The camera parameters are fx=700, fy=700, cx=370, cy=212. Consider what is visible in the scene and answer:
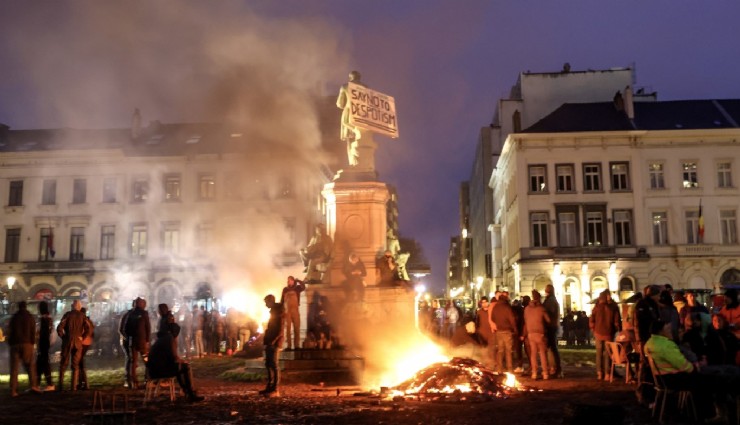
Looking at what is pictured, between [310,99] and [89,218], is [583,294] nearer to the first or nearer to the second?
[310,99]

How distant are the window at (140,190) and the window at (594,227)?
30491mm

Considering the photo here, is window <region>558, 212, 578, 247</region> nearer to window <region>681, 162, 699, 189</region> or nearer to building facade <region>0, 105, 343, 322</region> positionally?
window <region>681, 162, 699, 189</region>

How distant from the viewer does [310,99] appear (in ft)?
82.5

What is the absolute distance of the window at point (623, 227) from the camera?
42844 millimetres

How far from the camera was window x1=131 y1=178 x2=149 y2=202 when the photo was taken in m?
50.5

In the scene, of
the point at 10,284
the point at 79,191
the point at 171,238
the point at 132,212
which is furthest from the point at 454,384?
the point at 79,191

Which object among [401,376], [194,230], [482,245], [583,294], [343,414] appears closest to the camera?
[343,414]

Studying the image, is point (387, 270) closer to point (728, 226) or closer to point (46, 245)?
point (728, 226)

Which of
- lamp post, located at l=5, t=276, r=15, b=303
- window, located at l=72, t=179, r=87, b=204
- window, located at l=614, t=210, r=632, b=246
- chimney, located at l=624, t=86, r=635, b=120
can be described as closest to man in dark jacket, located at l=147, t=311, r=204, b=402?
window, located at l=614, t=210, r=632, b=246

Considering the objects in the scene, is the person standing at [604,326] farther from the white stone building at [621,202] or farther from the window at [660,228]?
the window at [660,228]

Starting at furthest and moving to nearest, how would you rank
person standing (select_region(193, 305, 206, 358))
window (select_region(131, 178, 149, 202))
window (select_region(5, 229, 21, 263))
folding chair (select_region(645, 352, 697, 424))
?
1. window (select_region(131, 178, 149, 202))
2. window (select_region(5, 229, 21, 263))
3. person standing (select_region(193, 305, 206, 358))
4. folding chair (select_region(645, 352, 697, 424))

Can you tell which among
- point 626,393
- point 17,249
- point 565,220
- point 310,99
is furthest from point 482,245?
point 626,393

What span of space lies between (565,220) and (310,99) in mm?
23397

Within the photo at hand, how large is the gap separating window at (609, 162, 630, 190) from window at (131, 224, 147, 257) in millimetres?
32067
